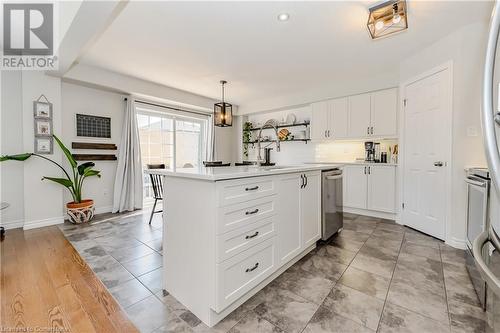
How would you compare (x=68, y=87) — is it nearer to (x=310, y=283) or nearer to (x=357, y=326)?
(x=310, y=283)

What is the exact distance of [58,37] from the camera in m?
2.48

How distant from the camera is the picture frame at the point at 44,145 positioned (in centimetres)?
321

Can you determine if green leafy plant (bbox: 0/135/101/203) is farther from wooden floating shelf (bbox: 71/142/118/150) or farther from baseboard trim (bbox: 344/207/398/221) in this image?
baseboard trim (bbox: 344/207/398/221)

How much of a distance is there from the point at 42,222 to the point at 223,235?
3.52 metres

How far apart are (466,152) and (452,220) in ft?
2.66

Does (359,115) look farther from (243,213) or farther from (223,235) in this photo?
(223,235)

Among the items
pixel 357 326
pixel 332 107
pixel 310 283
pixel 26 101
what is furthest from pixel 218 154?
pixel 357 326

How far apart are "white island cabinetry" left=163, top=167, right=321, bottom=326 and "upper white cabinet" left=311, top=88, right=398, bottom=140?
271 centimetres

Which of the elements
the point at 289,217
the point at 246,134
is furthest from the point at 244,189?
the point at 246,134

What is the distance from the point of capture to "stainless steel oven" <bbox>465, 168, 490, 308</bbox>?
1620 mm

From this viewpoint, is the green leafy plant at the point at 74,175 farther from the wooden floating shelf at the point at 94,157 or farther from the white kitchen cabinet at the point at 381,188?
the white kitchen cabinet at the point at 381,188

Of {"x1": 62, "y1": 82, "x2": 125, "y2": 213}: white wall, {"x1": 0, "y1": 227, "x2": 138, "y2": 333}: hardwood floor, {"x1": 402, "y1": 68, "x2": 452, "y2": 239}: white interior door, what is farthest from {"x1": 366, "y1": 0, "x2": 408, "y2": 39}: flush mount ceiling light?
{"x1": 62, "y1": 82, "x2": 125, "y2": 213}: white wall

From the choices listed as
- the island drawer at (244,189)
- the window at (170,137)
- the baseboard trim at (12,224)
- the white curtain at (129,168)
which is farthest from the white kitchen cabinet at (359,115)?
the baseboard trim at (12,224)

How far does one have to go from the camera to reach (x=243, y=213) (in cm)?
149
